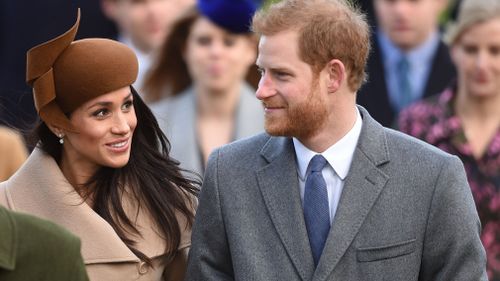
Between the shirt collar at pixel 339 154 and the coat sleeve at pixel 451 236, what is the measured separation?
1.19 ft

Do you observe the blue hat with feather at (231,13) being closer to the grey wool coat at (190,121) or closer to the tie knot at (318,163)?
the grey wool coat at (190,121)

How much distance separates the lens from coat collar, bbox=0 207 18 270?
17.1 feet

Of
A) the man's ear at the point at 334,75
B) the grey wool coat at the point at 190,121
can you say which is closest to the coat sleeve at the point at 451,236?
the man's ear at the point at 334,75

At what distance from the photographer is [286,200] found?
6348mm

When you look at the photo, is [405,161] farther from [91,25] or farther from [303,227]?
[91,25]

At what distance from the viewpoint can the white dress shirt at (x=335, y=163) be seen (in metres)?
6.34

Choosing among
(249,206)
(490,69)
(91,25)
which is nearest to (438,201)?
(249,206)

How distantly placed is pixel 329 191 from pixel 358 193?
0.13 meters

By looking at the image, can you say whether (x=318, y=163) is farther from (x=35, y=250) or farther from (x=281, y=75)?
(x=35, y=250)

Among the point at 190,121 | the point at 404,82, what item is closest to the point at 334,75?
the point at 190,121

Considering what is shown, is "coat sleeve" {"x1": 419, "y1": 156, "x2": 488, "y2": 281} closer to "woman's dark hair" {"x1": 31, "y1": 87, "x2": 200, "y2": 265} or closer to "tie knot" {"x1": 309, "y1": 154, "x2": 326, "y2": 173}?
"tie knot" {"x1": 309, "y1": 154, "x2": 326, "y2": 173}

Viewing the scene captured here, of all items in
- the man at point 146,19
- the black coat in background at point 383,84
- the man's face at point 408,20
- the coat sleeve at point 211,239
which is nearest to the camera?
the coat sleeve at point 211,239

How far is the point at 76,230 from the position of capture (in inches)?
259

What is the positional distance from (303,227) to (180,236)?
2.18 ft
